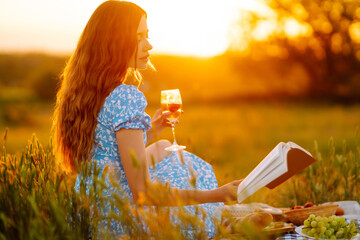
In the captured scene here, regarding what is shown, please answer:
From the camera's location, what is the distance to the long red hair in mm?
2912

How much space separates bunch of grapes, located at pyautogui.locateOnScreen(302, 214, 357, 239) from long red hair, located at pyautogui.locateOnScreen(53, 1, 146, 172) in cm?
172

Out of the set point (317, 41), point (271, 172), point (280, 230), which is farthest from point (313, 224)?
point (317, 41)

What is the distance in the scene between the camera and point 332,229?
3.02 metres

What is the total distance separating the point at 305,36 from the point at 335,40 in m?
1.45

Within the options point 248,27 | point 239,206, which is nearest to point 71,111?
point 239,206

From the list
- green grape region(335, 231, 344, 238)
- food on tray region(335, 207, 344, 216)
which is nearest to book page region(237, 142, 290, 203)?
green grape region(335, 231, 344, 238)

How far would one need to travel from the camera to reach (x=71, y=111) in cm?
300

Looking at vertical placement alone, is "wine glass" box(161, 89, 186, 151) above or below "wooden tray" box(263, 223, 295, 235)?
above

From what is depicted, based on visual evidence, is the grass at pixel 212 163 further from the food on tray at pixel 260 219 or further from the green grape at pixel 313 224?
the green grape at pixel 313 224

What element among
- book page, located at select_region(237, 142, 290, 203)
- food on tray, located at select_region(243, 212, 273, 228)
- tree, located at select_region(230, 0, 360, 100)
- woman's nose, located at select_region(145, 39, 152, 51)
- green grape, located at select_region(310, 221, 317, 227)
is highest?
tree, located at select_region(230, 0, 360, 100)

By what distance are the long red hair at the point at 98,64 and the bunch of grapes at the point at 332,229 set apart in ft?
5.65

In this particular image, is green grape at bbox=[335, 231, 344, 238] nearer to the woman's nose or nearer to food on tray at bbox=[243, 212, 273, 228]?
food on tray at bbox=[243, 212, 273, 228]

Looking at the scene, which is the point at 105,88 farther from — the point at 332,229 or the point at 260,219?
the point at 332,229

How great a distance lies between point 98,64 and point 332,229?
2042 millimetres
